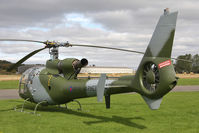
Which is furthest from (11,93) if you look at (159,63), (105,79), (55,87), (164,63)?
(164,63)

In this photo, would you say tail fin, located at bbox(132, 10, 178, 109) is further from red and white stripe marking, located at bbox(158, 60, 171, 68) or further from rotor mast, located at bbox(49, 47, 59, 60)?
rotor mast, located at bbox(49, 47, 59, 60)

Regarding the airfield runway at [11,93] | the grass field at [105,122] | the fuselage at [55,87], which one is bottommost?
the airfield runway at [11,93]

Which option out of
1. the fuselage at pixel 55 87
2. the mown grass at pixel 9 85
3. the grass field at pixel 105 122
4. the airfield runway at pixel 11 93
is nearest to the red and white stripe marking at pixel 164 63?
the fuselage at pixel 55 87

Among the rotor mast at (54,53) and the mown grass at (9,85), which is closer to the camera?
the rotor mast at (54,53)

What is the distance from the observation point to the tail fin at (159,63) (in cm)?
812

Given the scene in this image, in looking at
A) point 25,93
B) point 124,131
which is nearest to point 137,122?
point 124,131

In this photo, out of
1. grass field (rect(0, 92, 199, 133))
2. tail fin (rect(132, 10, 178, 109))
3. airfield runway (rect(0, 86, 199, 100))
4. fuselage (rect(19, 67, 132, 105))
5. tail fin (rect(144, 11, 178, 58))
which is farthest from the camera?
airfield runway (rect(0, 86, 199, 100))

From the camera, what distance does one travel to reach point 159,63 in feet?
27.3

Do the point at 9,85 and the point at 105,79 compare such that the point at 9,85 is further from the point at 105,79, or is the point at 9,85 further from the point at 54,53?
the point at 105,79

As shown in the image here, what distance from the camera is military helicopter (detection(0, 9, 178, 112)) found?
326 inches

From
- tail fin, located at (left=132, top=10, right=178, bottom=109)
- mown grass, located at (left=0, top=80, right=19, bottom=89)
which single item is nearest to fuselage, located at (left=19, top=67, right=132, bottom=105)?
tail fin, located at (left=132, top=10, right=178, bottom=109)

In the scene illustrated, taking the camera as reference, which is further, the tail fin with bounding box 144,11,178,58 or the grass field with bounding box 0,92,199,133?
the grass field with bounding box 0,92,199,133

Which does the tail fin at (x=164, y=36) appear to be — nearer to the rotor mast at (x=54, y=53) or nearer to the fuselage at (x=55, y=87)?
the fuselage at (x=55, y=87)

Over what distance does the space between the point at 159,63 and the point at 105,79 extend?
252cm
